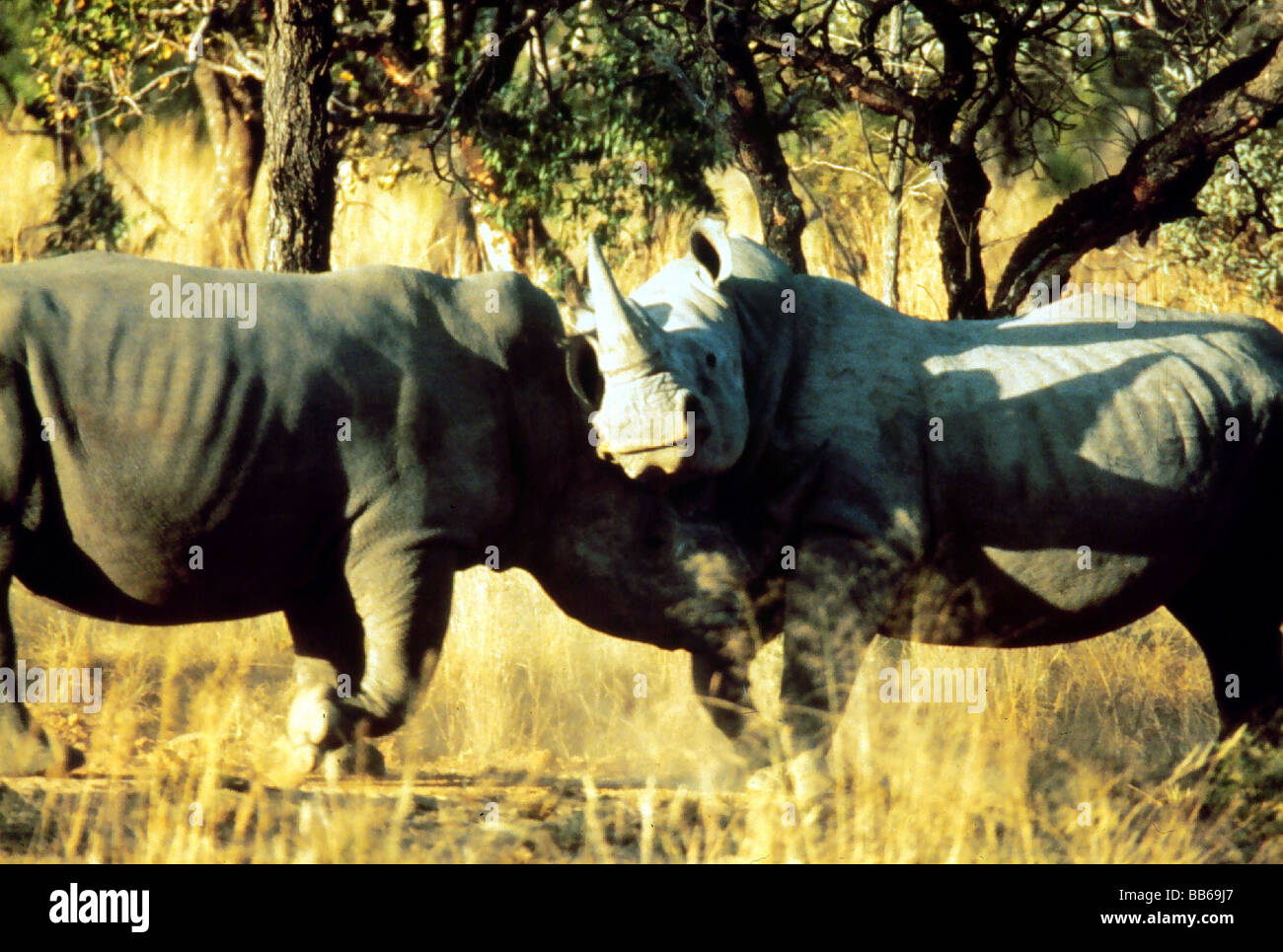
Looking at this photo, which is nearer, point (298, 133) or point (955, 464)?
point (955, 464)

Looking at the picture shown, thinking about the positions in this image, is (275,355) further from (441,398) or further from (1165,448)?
(1165,448)

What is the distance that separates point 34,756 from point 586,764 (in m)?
2.19

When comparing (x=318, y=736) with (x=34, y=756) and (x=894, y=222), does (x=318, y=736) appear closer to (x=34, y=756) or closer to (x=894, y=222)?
(x=34, y=756)

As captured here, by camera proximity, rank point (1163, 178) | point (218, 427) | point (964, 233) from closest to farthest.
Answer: point (218, 427)
point (1163, 178)
point (964, 233)

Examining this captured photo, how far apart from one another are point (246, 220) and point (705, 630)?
1657cm

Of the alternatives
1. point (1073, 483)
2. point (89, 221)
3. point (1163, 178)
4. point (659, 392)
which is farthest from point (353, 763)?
point (89, 221)

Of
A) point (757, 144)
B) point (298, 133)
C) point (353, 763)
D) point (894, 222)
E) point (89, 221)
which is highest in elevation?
point (89, 221)

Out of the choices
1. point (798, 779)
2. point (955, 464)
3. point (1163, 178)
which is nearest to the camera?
point (798, 779)

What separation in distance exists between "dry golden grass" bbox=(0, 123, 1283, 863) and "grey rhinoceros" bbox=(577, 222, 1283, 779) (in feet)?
1.59

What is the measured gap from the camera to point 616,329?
5.29 m

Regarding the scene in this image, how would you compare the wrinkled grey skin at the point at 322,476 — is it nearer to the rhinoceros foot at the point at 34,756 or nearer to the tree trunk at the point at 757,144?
the rhinoceros foot at the point at 34,756

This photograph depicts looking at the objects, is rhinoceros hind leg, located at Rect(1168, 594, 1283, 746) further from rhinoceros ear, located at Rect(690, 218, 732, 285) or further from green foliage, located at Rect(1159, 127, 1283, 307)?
green foliage, located at Rect(1159, 127, 1283, 307)

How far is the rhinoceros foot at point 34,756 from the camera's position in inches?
208

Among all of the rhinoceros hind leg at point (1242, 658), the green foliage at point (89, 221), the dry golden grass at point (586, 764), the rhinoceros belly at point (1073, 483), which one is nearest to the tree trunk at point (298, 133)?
the dry golden grass at point (586, 764)
